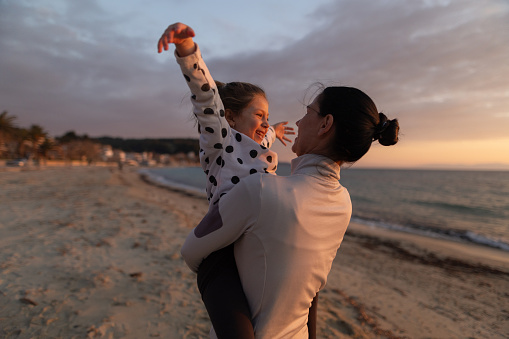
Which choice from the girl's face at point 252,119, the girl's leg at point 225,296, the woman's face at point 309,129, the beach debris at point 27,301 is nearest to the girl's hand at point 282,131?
the girl's face at point 252,119

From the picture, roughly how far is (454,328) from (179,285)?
4.54 meters

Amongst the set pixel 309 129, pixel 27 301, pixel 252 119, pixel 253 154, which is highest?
pixel 252 119

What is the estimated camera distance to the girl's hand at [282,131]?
2.71 meters

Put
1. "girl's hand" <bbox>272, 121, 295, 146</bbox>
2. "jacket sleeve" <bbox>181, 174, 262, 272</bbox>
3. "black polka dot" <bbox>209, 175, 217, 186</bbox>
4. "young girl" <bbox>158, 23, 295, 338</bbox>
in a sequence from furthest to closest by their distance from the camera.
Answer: "girl's hand" <bbox>272, 121, 295, 146</bbox>
"black polka dot" <bbox>209, 175, 217, 186</bbox>
"young girl" <bbox>158, 23, 295, 338</bbox>
"jacket sleeve" <bbox>181, 174, 262, 272</bbox>

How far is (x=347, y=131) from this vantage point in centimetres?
128

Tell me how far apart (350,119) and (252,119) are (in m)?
0.80

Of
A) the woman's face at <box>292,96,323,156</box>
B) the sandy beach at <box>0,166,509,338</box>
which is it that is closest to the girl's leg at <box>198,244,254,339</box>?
the woman's face at <box>292,96,323,156</box>

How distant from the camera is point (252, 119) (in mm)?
1928

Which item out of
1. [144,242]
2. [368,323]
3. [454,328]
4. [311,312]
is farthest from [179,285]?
[454,328]

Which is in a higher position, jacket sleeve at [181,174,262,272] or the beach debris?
jacket sleeve at [181,174,262,272]

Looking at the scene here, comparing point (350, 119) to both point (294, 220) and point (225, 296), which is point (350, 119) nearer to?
point (294, 220)

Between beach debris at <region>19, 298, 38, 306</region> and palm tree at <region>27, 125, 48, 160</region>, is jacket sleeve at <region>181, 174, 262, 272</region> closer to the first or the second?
beach debris at <region>19, 298, 38, 306</region>

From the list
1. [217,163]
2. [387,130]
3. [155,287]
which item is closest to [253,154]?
[217,163]

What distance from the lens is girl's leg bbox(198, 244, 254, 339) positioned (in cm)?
115
